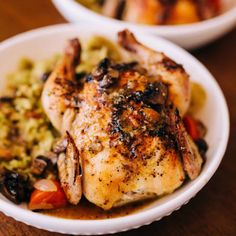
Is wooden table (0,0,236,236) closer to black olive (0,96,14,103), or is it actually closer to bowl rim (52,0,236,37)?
bowl rim (52,0,236,37)

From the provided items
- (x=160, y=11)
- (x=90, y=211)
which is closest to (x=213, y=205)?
(x=90, y=211)

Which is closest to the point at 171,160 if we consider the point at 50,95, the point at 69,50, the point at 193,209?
the point at 193,209

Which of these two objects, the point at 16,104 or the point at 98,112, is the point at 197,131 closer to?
the point at 98,112

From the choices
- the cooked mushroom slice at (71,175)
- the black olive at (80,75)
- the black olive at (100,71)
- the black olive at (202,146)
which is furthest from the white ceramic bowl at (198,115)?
the black olive at (100,71)

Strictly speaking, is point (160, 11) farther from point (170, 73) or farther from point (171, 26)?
point (170, 73)

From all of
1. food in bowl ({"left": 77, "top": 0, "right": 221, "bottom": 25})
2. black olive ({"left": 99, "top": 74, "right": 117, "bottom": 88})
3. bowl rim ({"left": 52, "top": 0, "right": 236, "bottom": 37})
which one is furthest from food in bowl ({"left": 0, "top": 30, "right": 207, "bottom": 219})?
food in bowl ({"left": 77, "top": 0, "right": 221, "bottom": 25})

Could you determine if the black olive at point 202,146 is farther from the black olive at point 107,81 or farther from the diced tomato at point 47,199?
the diced tomato at point 47,199

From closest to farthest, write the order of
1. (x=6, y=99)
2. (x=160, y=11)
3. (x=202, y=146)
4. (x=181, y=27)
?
(x=202, y=146)
(x=6, y=99)
(x=181, y=27)
(x=160, y=11)
